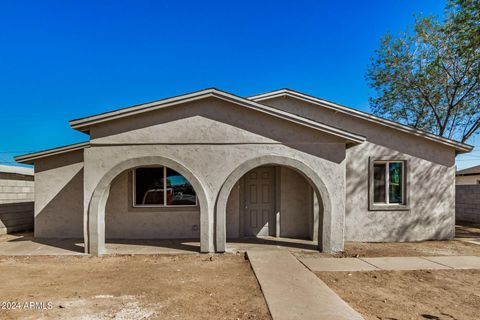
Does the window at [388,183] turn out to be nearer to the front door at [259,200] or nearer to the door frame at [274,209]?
the door frame at [274,209]

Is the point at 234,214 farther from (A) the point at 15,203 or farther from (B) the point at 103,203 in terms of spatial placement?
(A) the point at 15,203

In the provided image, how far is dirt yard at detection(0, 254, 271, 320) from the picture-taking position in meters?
4.35

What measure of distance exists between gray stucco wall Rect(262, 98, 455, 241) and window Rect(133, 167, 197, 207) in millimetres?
5760

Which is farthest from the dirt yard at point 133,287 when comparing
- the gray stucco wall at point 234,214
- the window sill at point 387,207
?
the window sill at point 387,207

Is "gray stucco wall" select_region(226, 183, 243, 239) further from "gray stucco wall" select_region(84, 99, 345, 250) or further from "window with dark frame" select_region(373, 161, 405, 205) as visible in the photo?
"window with dark frame" select_region(373, 161, 405, 205)

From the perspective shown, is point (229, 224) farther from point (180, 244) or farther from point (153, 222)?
point (153, 222)

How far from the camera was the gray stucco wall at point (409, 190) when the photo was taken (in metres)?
9.66

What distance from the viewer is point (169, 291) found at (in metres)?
5.21

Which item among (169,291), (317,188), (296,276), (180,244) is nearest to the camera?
(169,291)

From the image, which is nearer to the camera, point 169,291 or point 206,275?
point 169,291

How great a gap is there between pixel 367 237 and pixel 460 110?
37.6 ft


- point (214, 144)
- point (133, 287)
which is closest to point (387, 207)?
point (214, 144)

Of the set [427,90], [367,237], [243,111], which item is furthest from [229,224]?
[427,90]

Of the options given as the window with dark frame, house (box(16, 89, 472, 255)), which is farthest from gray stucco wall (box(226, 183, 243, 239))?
the window with dark frame
